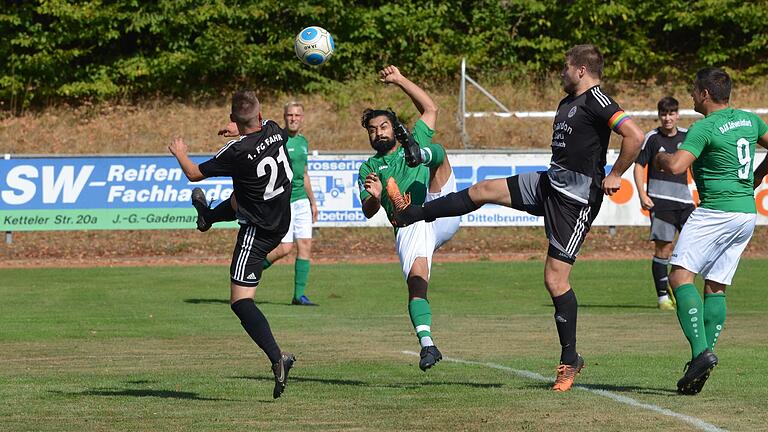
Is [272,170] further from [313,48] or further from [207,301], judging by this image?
[207,301]

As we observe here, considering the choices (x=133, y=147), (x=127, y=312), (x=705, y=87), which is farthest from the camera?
(x=133, y=147)

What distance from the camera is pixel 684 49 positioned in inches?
1455

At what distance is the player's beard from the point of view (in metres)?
9.79

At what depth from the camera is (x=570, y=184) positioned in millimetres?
8500

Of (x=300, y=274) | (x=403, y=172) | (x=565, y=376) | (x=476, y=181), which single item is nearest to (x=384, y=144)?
(x=403, y=172)

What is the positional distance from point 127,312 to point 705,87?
906 cm

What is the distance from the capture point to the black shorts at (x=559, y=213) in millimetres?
8547

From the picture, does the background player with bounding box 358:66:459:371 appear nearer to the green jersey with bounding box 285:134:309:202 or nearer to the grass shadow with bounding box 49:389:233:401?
the grass shadow with bounding box 49:389:233:401

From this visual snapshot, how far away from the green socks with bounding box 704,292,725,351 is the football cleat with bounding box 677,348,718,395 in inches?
32.3

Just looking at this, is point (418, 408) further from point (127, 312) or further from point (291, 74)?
point (291, 74)

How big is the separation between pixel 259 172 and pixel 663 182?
7963mm

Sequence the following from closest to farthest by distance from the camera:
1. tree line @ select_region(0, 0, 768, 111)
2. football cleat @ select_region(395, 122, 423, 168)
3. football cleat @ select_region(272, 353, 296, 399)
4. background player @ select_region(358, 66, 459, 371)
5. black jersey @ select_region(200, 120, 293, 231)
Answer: football cleat @ select_region(272, 353, 296, 399), black jersey @ select_region(200, 120, 293, 231), football cleat @ select_region(395, 122, 423, 168), background player @ select_region(358, 66, 459, 371), tree line @ select_region(0, 0, 768, 111)

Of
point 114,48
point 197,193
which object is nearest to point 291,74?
point 114,48

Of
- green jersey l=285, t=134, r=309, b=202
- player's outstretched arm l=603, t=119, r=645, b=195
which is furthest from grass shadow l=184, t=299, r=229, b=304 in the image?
player's outstretched arm l=603, t=119, r=645, b=195
